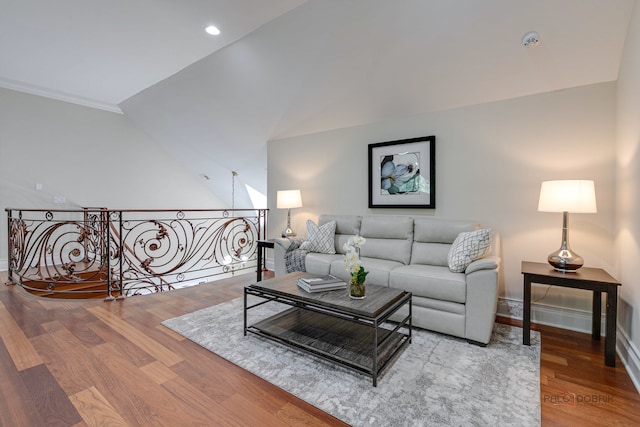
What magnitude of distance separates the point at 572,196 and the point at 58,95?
740 cm

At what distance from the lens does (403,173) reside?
361cm

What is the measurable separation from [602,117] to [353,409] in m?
3.15

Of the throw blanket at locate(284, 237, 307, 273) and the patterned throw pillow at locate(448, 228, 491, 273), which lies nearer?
the patterned throw pillow at locate(448, 228, 491, 273)

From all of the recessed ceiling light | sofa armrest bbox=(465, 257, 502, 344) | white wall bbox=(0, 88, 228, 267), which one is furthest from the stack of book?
white wall bbox=(0, 88, 228, 267)

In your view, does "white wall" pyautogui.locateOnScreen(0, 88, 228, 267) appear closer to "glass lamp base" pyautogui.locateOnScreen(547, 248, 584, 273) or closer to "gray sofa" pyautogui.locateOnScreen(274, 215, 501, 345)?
"gray sofa" pyautogui.locateOnScreen(274, 215, 501, 345)

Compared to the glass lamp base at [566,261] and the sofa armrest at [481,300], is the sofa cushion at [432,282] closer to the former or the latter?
the sofa armrest at [481,300]

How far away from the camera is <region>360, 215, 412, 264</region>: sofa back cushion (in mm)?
3271

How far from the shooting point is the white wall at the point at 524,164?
2.58 meters

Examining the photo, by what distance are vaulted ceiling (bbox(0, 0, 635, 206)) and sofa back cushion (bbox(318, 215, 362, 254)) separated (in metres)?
1.31

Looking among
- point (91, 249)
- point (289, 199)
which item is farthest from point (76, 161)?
point (289, 199)

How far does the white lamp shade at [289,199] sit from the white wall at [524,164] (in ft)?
3.92

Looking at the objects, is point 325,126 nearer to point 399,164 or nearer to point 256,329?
point 399,164

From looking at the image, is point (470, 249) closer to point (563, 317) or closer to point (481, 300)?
point (481, 300)

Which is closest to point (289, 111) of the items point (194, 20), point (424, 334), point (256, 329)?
point (194, 20)
